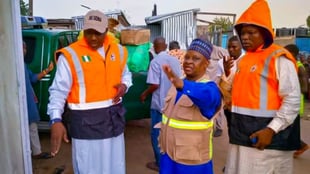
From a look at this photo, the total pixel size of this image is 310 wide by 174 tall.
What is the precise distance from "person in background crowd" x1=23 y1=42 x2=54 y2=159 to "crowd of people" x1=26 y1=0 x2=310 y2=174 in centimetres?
171

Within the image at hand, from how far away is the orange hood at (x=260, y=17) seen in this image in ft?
7.70

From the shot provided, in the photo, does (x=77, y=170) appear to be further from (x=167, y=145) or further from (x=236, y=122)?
(x=236, y=122)

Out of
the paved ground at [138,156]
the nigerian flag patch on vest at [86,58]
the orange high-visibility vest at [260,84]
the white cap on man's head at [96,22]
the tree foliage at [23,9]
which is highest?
the tree foliage at [23,9]

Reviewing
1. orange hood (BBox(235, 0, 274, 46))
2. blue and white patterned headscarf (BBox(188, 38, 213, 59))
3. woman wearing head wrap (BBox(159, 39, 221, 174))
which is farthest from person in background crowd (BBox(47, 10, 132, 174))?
orange hood (BBox(235, 0, 274, 46))

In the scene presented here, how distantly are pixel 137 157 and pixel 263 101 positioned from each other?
2.94m

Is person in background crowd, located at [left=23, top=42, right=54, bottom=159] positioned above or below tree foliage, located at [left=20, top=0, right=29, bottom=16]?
below

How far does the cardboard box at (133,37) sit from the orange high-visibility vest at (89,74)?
2.27 metres

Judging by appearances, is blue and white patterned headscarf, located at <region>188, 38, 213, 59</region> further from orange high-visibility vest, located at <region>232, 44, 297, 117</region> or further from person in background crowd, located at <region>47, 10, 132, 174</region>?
person in background crowd, located at <region>47, 10, 132, 174</region>

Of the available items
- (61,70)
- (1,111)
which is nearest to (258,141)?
(61,70)

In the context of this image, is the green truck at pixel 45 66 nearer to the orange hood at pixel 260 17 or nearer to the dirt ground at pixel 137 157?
the dirt ground at pixel 137 157

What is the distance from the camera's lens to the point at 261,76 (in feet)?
7.66

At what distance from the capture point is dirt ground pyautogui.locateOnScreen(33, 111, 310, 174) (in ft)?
14.7

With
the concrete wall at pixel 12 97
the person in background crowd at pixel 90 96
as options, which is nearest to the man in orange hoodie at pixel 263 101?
the person in background crowd at pixel 90 96

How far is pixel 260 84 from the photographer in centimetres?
234
